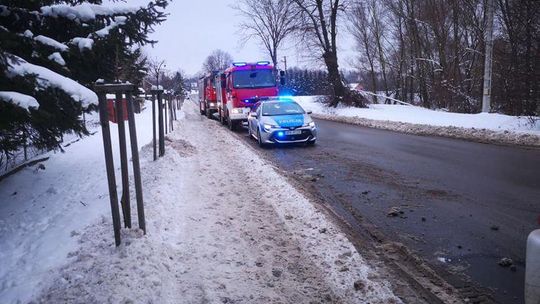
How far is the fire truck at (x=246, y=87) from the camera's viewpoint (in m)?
20.5

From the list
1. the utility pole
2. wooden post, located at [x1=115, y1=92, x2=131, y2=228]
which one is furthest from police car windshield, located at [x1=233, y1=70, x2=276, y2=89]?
wooden post, located at [x1=115, y1=92, x2=131, y2=228]

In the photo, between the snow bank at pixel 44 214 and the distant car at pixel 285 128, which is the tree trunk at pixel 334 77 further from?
the snow bank at pixel 44 214

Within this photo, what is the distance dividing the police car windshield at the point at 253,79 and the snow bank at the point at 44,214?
10.5 m

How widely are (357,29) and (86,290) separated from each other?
171 feet

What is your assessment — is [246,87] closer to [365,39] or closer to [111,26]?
[111,26]

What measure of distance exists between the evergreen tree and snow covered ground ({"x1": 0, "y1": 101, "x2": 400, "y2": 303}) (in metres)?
1.42

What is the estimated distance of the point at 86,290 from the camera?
393 cm

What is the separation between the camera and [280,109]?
15.2 m

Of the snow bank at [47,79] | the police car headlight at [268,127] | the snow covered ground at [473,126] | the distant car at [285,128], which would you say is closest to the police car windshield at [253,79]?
the snow covered ground at [473,126]

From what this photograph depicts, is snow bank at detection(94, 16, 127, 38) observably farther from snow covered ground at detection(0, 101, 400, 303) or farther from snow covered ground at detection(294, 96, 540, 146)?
snow covered ground at detection(294, 96, 540, 146)

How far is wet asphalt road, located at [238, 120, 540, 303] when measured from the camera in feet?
16.0

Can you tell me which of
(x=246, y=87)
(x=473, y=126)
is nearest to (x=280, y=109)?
(x=246, y=87)

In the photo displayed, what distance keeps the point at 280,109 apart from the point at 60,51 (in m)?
9.22

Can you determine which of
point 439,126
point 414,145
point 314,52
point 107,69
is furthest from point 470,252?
point 314,52
